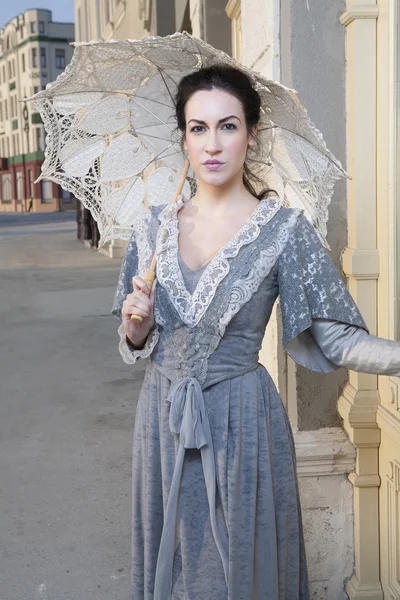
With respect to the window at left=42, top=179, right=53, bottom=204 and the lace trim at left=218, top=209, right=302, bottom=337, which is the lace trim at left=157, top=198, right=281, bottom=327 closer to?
the lace trim at left=218, top=209, right=302, bottom=337

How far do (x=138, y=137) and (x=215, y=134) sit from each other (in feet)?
1.80

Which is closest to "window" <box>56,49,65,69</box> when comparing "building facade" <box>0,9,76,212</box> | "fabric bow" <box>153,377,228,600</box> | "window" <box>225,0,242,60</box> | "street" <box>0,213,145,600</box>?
"building facade" <box>0,9,76,212</box>

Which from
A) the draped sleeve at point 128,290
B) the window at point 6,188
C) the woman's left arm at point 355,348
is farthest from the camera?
the window at point 6,188

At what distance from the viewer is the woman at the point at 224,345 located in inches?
78.8

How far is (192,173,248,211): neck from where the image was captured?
2.10m

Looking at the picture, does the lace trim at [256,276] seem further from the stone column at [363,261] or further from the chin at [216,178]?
the stone column at [363,261]

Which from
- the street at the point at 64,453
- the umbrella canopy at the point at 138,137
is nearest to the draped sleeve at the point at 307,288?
the umbrella canopy at the point at 138,137

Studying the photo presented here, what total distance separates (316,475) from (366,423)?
0.31 m

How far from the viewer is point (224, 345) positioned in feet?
6.66

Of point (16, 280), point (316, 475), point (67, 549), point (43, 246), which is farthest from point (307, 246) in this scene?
point (43, 246)

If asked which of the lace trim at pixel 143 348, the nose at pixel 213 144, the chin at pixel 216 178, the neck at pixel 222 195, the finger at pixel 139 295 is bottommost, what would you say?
the lace trim at pixel 143 348

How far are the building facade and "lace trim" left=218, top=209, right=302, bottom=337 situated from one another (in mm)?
52847

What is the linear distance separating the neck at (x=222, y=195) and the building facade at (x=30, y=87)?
5272 centimetres

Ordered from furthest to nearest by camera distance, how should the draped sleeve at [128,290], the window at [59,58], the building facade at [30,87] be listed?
1. the window at [59,58]
2. the building facade at [30,87]
3. the draped sleeve at [128,290]
